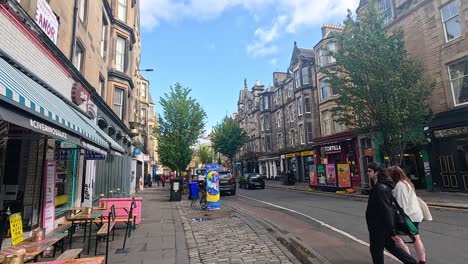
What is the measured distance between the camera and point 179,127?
25.6 m

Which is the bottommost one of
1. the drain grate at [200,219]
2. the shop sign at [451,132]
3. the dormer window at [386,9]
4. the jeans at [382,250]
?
the drain grate at [200,219]

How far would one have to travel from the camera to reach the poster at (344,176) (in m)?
20.7

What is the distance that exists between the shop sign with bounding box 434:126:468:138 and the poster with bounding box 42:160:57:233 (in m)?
18.8

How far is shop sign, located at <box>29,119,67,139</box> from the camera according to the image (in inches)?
162

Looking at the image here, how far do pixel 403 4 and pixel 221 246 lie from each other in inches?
824

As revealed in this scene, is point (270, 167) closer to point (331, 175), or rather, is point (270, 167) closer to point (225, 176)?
point (225, 176)

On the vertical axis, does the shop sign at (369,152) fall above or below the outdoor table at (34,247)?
above

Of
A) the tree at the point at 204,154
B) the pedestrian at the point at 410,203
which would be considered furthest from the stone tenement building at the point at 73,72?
the tree at the point at 204,154

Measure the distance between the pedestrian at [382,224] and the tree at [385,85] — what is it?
1295 centimetres

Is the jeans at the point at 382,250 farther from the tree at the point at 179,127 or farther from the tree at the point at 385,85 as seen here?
the tree at the point at 179,127

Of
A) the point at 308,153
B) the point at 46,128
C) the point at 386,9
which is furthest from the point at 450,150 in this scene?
the point at 46,128

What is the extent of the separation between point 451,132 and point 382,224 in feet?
50.7

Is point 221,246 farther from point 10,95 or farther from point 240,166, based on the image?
point 240,166

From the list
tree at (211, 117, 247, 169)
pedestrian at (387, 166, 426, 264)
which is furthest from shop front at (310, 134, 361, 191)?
tree at (211, 117, 247, 169)
